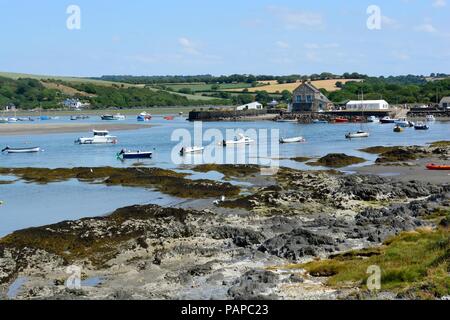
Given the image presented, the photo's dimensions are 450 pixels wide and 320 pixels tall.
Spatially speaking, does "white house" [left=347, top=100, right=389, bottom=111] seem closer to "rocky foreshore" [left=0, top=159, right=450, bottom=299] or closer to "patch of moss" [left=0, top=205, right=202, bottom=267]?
"rocky foreshore" [left=0, top=159, right=450, bottom=299]

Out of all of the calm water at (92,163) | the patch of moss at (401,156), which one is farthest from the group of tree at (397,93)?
the patch of moss at (401,156)

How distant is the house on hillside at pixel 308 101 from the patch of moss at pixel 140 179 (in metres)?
109

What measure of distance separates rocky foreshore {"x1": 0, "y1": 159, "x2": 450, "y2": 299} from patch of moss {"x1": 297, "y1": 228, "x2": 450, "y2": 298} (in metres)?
0.34

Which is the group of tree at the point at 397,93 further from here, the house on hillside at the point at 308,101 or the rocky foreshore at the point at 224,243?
the rocky foreshore at the point at 224,243

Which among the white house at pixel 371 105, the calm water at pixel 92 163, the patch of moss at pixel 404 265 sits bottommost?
the calm water at pixel 92 163

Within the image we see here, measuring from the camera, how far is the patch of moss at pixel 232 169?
50.2 metres

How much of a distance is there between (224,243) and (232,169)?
26281 mm

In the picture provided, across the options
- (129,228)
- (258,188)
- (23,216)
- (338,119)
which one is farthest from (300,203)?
(338,119)

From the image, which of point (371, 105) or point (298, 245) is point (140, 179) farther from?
point (371, 105)

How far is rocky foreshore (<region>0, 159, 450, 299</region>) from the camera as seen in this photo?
19.8 metres

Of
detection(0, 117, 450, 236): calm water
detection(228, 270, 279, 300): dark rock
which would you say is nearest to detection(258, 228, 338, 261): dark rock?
detection(228, 270, 279, 300): dark rock

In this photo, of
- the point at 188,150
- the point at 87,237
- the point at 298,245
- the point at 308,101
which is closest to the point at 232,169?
the point at 188,150

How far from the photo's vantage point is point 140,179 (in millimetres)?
47531
